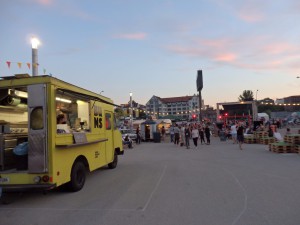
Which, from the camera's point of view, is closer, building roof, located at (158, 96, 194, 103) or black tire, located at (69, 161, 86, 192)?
black tire, located at (69, 161, 86, 192)

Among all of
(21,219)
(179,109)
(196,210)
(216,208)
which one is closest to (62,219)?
(21,219)

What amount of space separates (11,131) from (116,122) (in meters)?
4.89

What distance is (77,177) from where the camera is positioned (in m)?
8.20

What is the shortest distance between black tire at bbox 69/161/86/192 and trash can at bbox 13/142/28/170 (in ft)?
3.80

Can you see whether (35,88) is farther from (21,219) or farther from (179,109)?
(179,109)

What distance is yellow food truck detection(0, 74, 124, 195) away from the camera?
6918 mm

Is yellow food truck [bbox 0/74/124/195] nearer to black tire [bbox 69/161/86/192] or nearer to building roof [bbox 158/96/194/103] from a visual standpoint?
black tire [bbox 69/161/86/192]

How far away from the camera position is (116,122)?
42.5 ft

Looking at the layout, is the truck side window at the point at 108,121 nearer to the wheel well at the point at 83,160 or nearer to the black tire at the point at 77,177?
the wheel well at the point at 83,160

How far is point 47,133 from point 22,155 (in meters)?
1.06

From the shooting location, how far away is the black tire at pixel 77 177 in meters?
7.95

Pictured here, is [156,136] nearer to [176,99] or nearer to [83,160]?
[83,160]

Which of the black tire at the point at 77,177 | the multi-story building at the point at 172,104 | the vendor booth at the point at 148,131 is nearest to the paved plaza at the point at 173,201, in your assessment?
the black tire at the point at 77,177

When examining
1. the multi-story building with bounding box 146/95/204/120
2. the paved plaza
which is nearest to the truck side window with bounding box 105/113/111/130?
the paved plaza
